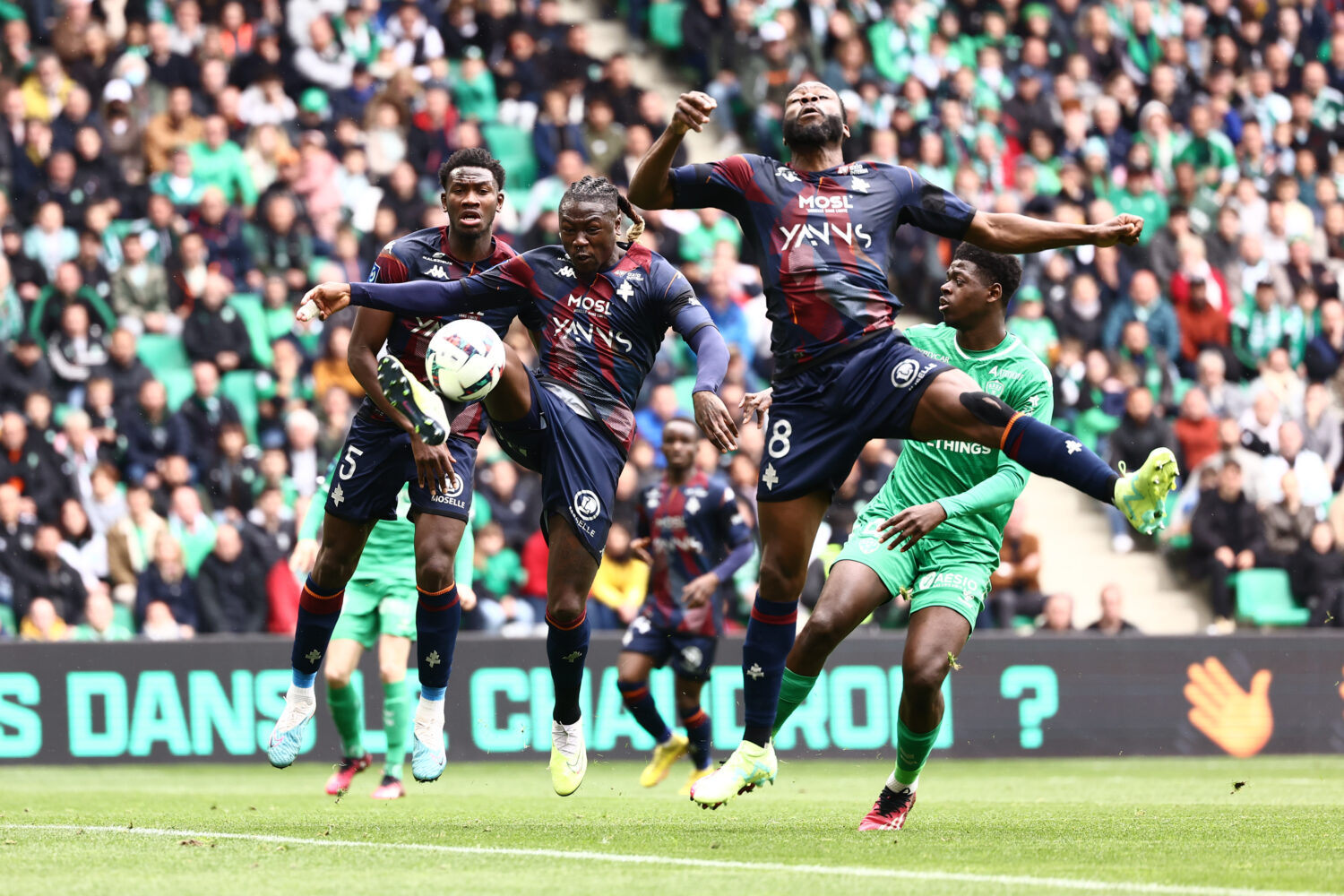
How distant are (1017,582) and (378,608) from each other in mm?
6925

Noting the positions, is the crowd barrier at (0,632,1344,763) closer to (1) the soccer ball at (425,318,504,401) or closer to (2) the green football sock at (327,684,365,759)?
(2) the green football sock at (327,684,365,759)

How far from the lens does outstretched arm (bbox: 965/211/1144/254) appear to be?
746cm

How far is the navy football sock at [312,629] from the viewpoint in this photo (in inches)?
356

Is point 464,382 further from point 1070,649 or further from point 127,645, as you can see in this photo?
point 1070,649

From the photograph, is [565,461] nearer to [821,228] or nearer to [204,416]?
[821,228]

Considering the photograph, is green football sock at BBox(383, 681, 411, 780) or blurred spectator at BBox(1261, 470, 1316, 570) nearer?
green football sock at BBox(383, 681, 411, 780)

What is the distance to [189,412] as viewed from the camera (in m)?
15.4

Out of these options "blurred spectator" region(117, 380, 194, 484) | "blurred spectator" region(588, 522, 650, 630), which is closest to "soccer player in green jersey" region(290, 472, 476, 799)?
"blurred spectator" region(588, 522, 650, 630)

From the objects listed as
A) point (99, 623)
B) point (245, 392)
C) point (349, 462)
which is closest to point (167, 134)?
point (245, 392)

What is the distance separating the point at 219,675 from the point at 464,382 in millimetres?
7425

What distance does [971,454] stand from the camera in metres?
8.41

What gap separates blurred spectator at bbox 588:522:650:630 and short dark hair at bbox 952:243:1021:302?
698 centimetres

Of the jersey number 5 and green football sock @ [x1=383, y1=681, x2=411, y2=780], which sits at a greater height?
the jersey number 5

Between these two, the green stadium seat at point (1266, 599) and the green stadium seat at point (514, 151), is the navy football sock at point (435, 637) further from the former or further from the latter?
the green stadium seat at point (1266, 599)
